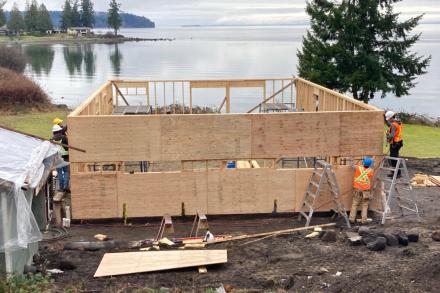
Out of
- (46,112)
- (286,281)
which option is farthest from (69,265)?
(46,112)

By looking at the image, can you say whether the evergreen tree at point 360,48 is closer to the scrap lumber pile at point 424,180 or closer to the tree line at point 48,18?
the scrap lumber pile at point 424,180

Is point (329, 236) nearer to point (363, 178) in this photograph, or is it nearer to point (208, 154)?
point (363, 178)

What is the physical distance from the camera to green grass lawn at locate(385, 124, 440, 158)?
18219 millimetres

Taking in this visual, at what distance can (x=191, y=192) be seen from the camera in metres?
11.1

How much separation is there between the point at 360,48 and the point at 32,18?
141344 mm

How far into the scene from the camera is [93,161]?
10680 millimetres

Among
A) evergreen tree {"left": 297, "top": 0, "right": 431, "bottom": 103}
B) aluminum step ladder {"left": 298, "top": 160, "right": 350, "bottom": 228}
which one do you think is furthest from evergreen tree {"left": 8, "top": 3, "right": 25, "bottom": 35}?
aluminum step ladder {"left": 298, "top": 160, "right": 350, "bottom": 228}

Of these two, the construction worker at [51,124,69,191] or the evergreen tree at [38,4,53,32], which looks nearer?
the construction worker at [51,124,69,191]

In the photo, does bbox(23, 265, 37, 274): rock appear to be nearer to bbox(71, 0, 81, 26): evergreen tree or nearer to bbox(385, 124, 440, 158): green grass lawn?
bbox(385, 124, 440, 158): green grass lawn

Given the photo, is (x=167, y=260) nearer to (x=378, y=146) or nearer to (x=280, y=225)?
(x=280, y=225)

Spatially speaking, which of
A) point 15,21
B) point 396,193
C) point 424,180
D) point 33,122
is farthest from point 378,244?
point 15,21

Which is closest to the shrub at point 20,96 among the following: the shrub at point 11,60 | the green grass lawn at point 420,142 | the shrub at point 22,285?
the shrub at point 11,60

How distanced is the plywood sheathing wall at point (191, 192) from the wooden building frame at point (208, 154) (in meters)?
0.02

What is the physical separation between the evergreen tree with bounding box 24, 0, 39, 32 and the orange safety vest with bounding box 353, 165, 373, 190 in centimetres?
15120
